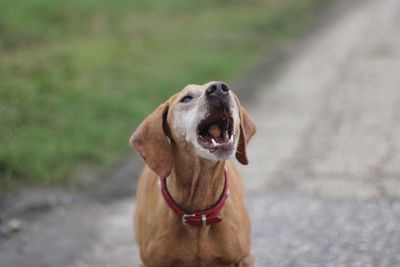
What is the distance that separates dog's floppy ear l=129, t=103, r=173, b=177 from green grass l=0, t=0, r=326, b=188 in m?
3.32

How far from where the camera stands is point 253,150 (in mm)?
7918

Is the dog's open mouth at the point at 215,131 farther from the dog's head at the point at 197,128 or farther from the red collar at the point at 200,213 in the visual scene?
the red collar at the point at 200,213

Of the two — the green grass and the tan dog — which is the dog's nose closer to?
the tan dog

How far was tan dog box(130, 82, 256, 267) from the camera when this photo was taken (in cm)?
404

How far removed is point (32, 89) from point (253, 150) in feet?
10.3

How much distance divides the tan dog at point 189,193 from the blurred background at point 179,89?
1.22 metres

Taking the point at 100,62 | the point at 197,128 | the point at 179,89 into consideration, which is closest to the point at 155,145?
the point at 197,128

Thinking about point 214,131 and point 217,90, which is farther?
point 214,131

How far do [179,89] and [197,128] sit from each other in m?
6.21

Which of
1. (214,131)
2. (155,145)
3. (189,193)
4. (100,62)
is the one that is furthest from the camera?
(100,62)

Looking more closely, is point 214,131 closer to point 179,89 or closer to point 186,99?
point 186,99

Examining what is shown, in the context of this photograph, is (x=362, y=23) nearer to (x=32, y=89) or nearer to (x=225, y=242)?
(x=32, y=89)

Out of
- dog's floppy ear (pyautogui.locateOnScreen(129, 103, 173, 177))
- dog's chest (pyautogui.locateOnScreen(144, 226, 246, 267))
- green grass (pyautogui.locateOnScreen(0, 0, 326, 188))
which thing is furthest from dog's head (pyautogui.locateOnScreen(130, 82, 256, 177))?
green grass (pyautogui.locateOnScreen(0, 0, 326, 188))

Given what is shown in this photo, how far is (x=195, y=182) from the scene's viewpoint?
414 cm
